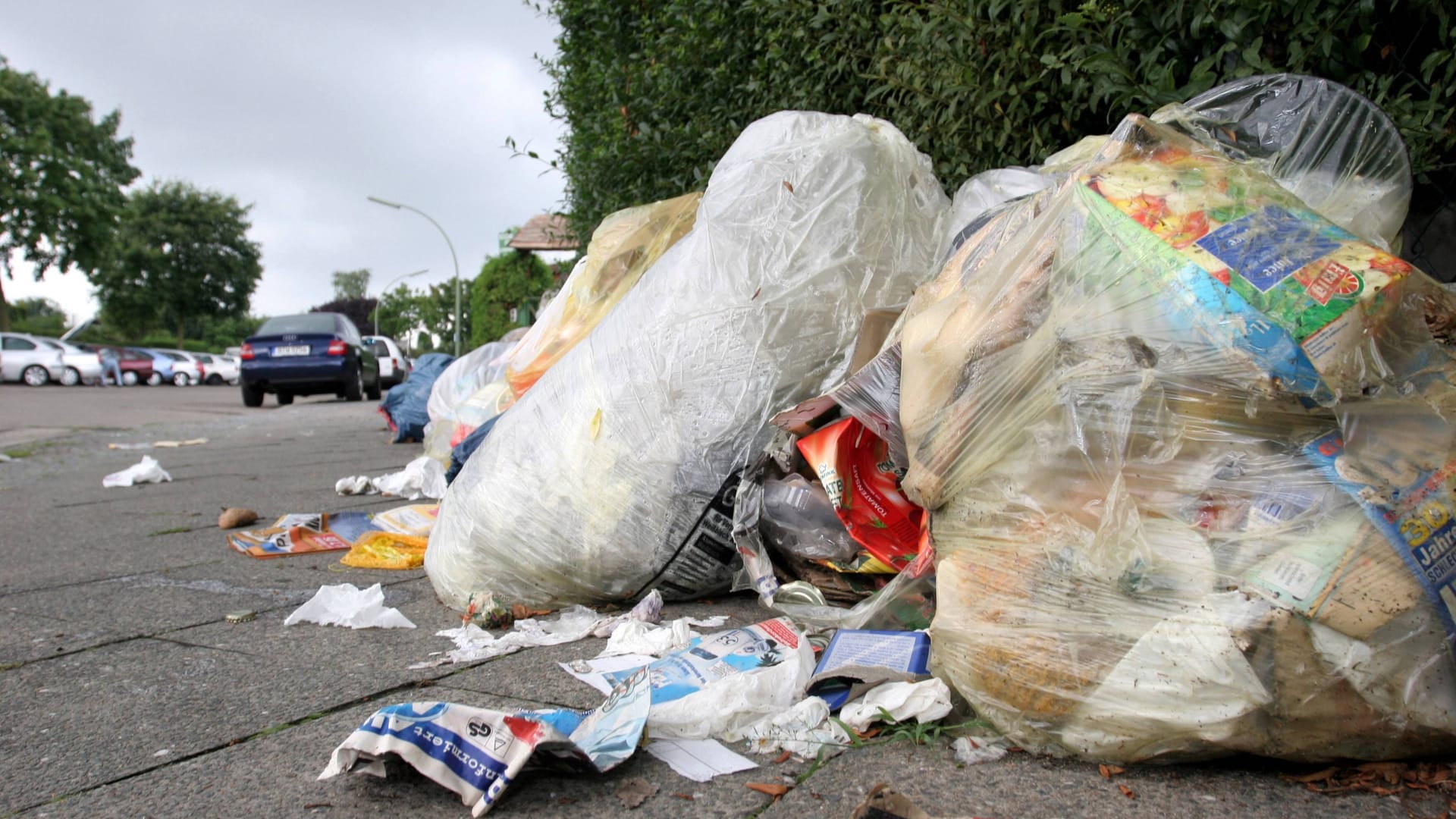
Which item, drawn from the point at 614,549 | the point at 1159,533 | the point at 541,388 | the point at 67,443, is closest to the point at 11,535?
the point at 541,388

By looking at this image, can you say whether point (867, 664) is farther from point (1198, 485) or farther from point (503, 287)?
point (503, 287)

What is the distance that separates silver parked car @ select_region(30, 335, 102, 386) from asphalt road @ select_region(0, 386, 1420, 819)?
23.9 meters

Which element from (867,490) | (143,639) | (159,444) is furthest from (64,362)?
(867,490)

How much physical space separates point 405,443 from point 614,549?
5.38m

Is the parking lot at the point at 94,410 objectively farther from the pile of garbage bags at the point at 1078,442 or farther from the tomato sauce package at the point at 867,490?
A: the tomato sauce package at the point at 867,490

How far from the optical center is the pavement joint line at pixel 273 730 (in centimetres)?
138

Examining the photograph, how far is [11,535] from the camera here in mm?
3820

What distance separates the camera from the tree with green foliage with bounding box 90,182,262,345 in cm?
4191

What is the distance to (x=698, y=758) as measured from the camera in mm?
1452

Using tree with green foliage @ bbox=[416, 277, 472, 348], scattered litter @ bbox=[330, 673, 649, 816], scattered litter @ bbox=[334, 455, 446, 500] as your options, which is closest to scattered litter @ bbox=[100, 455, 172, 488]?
scattered litter @ bbox=[334, 455, 446, 500]

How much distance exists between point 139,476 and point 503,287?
1444 centimetres

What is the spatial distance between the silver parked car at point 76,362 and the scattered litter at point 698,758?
26.9 meters

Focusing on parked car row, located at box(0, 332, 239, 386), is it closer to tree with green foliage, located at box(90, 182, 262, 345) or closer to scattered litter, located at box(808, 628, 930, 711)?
tree with green foliage, located at box(90, 182, 262, 345)

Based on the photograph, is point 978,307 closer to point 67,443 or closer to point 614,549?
point 614,549
